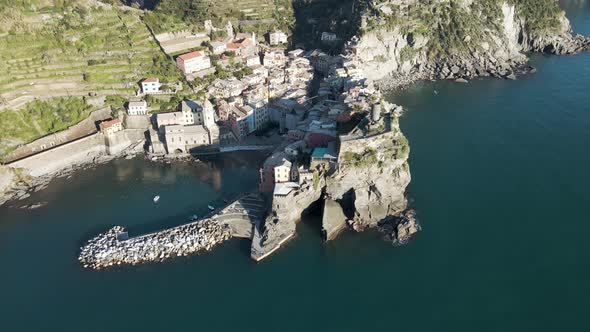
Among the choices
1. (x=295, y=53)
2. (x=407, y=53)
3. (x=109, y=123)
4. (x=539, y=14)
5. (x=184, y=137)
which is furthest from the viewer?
(x=539, y=14)

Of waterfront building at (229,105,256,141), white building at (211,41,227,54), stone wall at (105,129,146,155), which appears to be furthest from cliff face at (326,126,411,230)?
white building at (211,41,227,54)

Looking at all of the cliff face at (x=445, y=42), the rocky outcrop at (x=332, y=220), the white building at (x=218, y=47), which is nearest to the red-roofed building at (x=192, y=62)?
the white building at (x=218, y=47)

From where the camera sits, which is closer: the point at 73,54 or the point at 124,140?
the point at 124,140

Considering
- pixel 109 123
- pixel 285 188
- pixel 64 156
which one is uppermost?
pixel 109 123

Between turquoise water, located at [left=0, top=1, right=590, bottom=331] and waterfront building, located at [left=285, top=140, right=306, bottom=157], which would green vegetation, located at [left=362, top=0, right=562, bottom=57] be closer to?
turquoise water, located at [left=0, top=1, right=590, bottom=331]

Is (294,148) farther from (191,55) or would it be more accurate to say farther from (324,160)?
(191,55)

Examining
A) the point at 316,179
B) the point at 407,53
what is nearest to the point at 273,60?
the point at 407,53

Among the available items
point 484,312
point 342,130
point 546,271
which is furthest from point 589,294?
point 342,130
